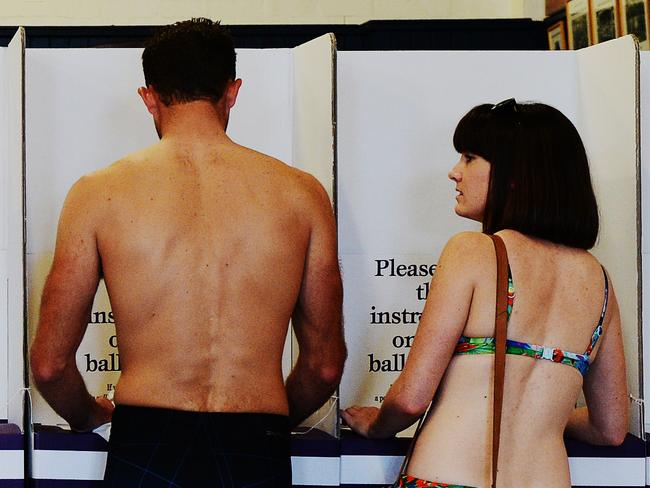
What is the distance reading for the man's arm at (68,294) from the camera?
5.53ft

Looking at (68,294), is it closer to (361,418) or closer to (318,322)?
(318,322)

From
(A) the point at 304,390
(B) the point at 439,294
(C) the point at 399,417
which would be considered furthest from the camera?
(A) the point at 304,390

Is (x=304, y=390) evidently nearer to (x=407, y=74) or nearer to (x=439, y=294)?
(x=439, y=294)

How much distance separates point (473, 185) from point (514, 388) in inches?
13.9

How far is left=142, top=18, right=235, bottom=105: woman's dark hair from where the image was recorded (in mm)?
1745

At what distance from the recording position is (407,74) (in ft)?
8.21

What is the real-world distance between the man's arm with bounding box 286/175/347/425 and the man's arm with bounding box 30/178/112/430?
38 centimetres

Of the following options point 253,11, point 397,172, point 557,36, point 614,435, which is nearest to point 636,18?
point 557,36

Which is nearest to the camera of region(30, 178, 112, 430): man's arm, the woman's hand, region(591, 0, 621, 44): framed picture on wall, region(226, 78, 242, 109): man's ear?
region(30, 178, 112, 430): man's arm

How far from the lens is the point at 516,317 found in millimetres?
1604

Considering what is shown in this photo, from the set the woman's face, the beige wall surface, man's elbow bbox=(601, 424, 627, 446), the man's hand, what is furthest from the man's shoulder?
the beige wall surface

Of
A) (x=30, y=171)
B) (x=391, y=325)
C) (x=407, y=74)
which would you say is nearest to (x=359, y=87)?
(x=407, y=74)

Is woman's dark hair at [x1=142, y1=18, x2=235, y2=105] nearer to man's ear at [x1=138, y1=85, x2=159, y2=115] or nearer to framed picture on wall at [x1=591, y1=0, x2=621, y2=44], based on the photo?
man's ear at [x1=138, y1=85, x2=159, y2=115]

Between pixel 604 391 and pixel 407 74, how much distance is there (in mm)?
1012
